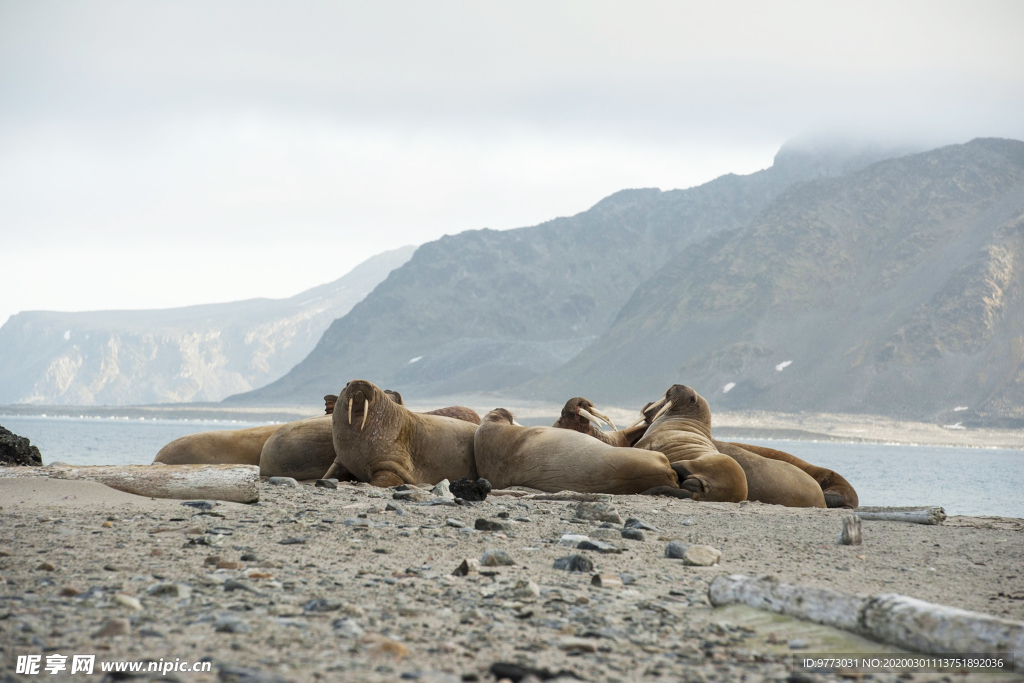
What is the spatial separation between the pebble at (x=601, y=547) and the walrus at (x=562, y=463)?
12.8 feet

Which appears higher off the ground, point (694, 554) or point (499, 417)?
point (499, 417)

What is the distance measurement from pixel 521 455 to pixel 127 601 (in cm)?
698

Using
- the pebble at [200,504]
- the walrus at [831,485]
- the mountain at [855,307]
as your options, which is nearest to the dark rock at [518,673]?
the pebble at [200,504]

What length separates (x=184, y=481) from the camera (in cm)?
765

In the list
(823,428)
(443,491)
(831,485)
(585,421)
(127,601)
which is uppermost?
(585,421)

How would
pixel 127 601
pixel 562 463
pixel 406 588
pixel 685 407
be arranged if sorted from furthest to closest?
pixel 685 407
pixel 562 463
pixel 406 588
pixel 127 601

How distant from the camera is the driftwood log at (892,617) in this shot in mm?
3395

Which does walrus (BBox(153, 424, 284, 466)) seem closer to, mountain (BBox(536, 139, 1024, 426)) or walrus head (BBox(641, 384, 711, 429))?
walrus head (BBox(641, 384, 711, 429))

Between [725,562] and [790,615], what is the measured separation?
1855 mm

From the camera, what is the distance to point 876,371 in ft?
413

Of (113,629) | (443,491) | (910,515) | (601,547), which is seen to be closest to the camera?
(113,629)

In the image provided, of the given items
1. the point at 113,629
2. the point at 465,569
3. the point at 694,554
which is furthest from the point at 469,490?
the point at 113,629

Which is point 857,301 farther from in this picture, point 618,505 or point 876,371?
point 618,505

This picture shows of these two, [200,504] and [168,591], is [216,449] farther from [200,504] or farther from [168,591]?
[168,591]
